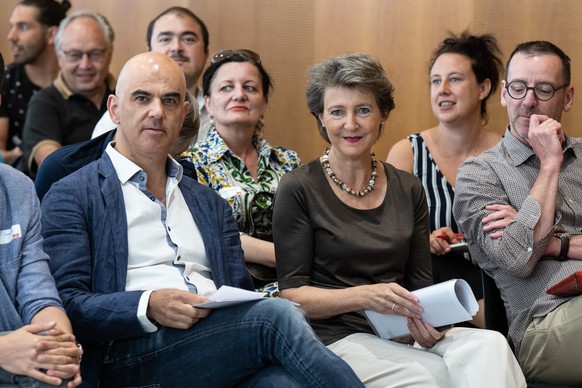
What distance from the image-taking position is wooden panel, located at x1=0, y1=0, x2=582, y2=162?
4344mm

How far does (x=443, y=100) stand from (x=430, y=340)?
4.78 feet

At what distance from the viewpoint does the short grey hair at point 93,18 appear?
14.6 feet

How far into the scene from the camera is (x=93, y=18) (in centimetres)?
448

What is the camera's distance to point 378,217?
A: 2.77m

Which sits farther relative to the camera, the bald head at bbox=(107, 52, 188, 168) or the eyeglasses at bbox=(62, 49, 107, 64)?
the eyeglasses at bbox=(62, 49, 107, 64)

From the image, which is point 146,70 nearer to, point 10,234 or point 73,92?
point 10,234

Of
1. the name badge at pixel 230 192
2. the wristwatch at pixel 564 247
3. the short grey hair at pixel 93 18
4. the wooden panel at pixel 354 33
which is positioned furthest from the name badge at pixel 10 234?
the wooden panel at pixel 354 33

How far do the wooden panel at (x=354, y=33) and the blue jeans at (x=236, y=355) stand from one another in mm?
2411

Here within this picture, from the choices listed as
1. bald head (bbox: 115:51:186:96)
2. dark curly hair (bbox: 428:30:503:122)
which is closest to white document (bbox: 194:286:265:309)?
bald head (bbox: 115:51:186:96)

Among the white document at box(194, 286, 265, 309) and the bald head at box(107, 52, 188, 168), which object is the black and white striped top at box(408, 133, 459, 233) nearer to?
the bald head at box(107, 52, 188, 168)

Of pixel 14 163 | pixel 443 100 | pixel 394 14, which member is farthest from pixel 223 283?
pixel 394 14

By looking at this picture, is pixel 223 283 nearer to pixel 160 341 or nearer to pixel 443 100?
pixel 160 341

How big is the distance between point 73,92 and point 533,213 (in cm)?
240

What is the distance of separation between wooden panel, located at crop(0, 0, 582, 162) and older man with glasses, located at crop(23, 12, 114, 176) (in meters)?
0.47
